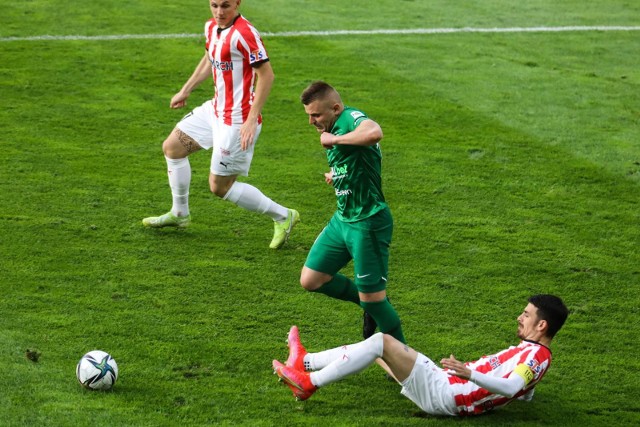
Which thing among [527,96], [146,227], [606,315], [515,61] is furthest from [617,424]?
[515,61]

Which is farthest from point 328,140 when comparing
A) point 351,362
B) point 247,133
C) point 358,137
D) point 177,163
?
point 177,163

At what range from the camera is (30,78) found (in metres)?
13.1

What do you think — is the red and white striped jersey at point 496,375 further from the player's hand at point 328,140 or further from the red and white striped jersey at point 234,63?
the red and white striped jersey at point 234,63

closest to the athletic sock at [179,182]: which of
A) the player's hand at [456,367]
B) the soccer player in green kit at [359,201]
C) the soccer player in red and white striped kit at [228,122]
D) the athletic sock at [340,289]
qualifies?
the soccer player in red and white striped kit at [228,122]

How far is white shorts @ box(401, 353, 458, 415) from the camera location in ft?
20.3

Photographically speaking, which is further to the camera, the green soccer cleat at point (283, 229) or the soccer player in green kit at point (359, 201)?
the green soccer cleat at point (283, 229)

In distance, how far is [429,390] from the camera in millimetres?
6211

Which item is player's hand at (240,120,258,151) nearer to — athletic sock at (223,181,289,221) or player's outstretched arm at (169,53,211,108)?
athletic sock at (223,181,289,221)

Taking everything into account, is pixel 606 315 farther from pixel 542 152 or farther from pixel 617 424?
pixel 542 152

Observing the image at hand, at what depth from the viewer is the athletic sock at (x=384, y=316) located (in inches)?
260

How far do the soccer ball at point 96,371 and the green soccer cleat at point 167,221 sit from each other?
287 centimetres

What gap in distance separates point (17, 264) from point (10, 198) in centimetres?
157

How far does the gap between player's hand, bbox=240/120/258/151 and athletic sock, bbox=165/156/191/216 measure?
892mm

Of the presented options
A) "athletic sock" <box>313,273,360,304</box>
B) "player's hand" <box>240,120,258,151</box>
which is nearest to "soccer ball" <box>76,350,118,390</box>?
"athletic sock" <box>313,273,360,304</box>
